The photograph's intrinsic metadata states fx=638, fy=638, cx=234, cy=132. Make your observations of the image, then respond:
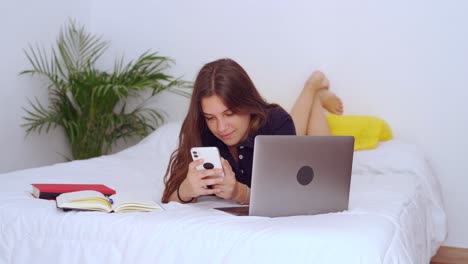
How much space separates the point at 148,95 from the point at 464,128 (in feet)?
6.35

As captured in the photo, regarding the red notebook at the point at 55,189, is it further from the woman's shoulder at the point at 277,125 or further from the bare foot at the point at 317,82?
the bare foot at the point at 317,82

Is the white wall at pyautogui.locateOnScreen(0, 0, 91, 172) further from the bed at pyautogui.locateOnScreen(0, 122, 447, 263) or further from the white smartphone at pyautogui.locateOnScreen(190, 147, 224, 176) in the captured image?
the white smartphone at pyautogui.locateOnScreen(190, 147, 224, 176)

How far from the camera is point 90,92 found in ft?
12.3

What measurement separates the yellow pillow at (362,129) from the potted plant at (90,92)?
100 cm

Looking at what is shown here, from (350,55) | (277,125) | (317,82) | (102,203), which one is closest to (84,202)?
(102,203)

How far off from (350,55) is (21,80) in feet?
6.11

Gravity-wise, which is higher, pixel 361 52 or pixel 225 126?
pixel 361 52

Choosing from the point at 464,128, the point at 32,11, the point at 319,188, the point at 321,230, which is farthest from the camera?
the point at 32,11

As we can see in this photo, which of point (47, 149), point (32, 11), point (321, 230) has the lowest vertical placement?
point (47, 149)

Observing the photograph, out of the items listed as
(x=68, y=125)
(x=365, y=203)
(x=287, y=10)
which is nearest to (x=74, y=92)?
(x=68, y=125)

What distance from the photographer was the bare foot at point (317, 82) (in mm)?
3457

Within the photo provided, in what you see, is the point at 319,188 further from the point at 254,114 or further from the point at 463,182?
the point at 463,182

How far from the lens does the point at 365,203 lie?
2.09 meters

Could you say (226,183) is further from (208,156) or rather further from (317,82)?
(317,82)
